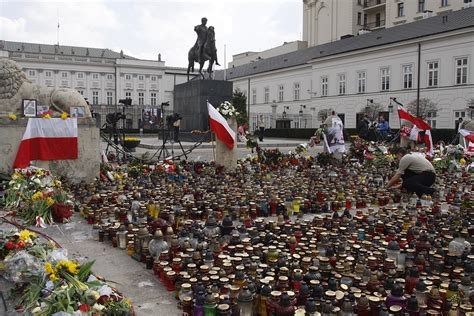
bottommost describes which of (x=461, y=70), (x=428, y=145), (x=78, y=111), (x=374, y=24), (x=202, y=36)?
(x=428, y=145)

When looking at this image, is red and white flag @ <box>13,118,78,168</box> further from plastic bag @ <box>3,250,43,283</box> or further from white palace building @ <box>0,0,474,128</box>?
white palace building @ <box>0,0,474,128</box>

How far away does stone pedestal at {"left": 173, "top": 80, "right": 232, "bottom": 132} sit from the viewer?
65.5 ft

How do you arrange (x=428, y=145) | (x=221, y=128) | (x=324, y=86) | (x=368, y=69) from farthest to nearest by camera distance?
(x=324, y=86), (x=368, y=69), (x=428, y=145), (x=221, y=128)

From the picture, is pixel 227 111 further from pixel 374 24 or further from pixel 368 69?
pixel 374 24

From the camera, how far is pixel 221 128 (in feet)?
36.0

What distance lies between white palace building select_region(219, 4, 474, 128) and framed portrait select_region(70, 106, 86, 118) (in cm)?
3199

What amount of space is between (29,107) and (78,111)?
0.96 m

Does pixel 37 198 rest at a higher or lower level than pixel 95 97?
Result: lower

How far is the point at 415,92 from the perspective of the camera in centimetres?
3838

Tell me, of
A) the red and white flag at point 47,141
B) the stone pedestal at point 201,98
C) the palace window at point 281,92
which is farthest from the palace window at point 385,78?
the red and white flag at point 47,141

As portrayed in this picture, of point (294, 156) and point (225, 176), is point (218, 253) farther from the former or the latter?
point (294, 156)

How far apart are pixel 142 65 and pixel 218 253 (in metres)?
76.1

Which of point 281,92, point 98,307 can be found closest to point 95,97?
point 281,92

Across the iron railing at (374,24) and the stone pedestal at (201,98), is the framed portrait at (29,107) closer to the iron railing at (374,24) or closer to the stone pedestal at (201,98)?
the stone pedestal at (201,98)
